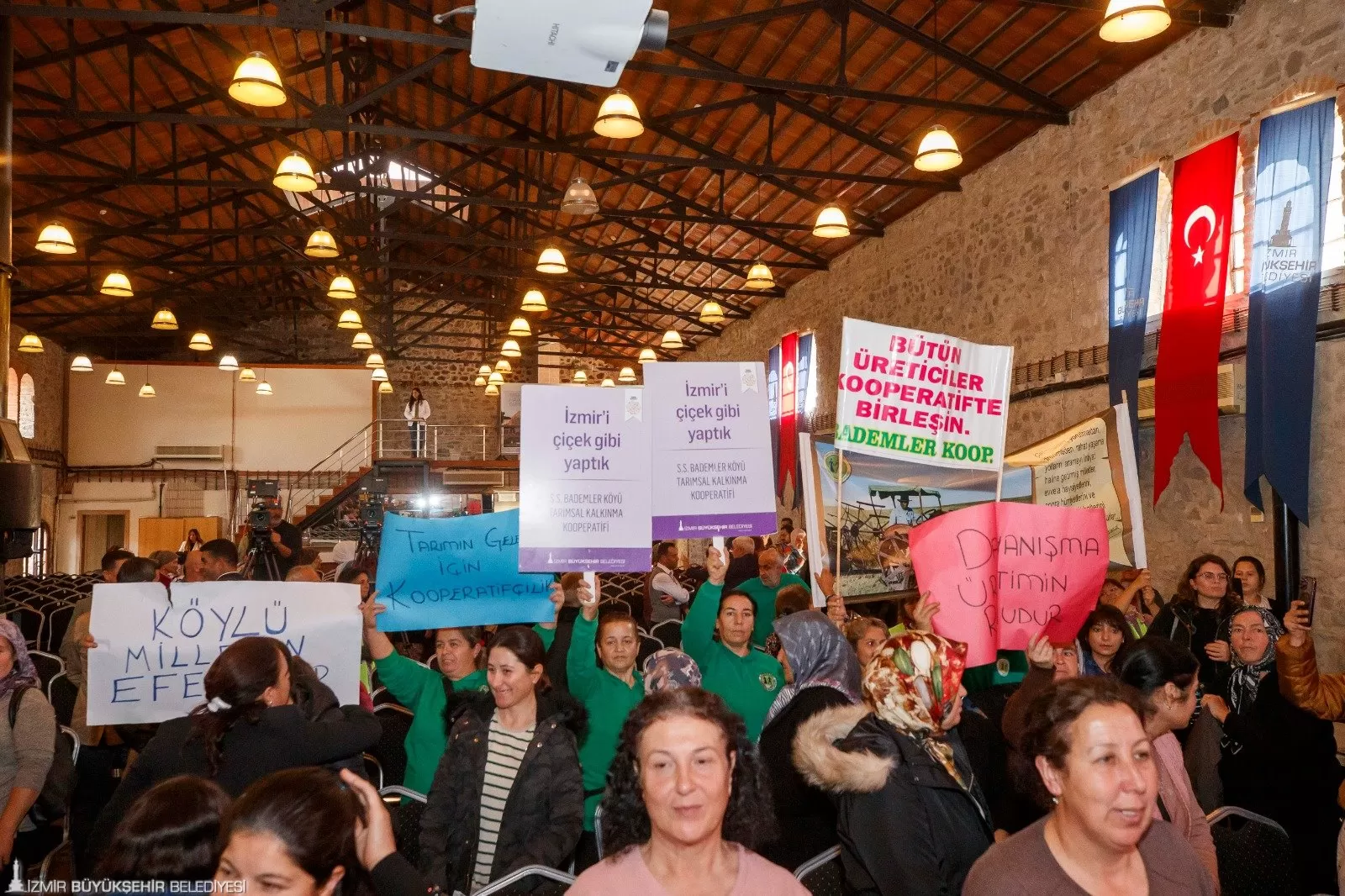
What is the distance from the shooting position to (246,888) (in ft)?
6.02

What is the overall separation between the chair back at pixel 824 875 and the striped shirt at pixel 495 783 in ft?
2.97

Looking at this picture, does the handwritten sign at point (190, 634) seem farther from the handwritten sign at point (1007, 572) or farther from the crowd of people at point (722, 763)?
the handwritten sign at point (1007, 572)

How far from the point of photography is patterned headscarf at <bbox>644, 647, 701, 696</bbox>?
370 centimetres

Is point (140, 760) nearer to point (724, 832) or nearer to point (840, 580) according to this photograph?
point (724, 832)

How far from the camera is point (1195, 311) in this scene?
769 cm

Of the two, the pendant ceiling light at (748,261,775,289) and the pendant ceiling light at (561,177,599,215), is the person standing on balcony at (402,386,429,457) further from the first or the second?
the pendant ceiling light at (561,177,599,215)

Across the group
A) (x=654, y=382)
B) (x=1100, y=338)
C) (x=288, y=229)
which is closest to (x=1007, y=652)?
(x=654, y=382)

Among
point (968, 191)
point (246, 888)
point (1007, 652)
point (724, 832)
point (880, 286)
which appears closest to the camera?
point (246, 888)

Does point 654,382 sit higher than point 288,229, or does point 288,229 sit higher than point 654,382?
point 288,229

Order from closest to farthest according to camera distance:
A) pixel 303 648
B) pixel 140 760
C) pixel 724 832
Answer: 1. pixel 724 832
2. pixel 140 760
3. pixel 303 648

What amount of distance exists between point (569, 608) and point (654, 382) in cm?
351

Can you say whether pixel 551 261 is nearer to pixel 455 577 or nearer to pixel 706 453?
pixel 706 453

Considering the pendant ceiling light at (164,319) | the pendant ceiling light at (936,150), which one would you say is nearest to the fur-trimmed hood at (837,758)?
the pendant ceiling light at (936,150)

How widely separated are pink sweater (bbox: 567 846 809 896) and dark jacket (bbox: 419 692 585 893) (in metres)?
0.88
